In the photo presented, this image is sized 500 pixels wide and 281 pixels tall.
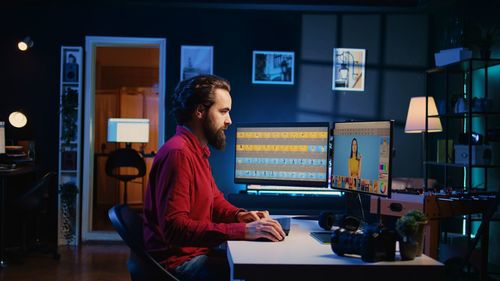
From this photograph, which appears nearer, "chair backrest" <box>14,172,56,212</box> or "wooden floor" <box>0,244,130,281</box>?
"wooden floor" <box>0,244,130,281</box>

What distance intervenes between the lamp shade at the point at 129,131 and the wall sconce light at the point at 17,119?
1848 millimetres

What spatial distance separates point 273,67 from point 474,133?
2.35 meters

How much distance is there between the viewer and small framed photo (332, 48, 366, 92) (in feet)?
20.4

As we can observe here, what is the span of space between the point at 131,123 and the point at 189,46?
2.15 metres

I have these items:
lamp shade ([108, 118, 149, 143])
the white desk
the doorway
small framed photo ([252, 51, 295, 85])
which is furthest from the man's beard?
the doorway

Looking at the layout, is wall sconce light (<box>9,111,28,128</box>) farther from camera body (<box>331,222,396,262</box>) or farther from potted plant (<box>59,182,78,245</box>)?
camera body (<box>331,222,396,262</box>)

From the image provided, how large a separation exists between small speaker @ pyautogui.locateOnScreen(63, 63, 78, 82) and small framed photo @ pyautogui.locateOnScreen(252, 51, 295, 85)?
6.50 ft

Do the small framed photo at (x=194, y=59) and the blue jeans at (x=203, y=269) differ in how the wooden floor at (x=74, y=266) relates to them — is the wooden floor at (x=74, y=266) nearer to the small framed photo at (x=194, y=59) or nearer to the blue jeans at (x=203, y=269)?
the small framed photo at (x=194, y=59)

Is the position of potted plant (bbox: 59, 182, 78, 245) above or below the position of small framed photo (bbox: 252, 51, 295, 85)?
below

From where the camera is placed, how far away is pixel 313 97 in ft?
20.5

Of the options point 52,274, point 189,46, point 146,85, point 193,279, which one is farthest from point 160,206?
point 146,85

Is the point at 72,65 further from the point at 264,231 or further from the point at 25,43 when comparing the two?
the point at 264,231

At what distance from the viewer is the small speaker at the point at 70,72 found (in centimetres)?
613

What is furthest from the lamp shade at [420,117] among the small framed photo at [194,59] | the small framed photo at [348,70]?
the small framed photo at [194,59]
